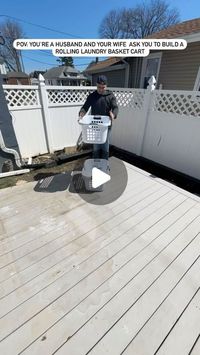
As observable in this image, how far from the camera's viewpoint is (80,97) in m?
4.01

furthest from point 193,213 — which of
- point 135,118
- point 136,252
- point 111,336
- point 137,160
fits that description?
point 135,118

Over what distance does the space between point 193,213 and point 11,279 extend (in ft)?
6.16

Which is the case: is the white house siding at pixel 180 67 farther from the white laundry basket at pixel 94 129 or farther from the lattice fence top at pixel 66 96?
the white laundry basket at pixel 94 129

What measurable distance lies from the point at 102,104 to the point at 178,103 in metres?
1.33

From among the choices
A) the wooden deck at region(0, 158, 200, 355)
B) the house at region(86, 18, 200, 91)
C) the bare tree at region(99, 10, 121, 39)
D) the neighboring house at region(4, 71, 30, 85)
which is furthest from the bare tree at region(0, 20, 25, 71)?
the wooden deck at region(0, 158, 200, 355)

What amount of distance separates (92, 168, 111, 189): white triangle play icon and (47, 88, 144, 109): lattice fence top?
1817mm

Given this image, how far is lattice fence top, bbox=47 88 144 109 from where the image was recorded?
340 centimetres

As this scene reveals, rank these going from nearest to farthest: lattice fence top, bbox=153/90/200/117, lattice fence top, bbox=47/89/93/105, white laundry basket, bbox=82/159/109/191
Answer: white laundry basket, bbox=82/159/109/191, lattice fence top, bbox=153/90/200/117, lattice fence top, bbox=47/89/93/105

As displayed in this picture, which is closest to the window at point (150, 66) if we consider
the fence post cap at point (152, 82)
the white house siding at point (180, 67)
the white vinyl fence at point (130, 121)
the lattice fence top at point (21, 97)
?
the white house siding at point (180, 67)

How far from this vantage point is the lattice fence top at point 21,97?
307 cm

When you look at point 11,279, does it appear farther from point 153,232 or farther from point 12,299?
point 153,232

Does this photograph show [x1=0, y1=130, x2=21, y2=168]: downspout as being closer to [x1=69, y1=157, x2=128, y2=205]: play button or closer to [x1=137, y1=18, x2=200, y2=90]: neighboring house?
[x1=69, y1=157, x2=128, y2=205]: play button

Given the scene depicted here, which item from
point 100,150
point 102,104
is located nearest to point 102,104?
point 102,104

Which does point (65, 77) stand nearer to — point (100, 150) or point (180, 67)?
point (180, 67)
